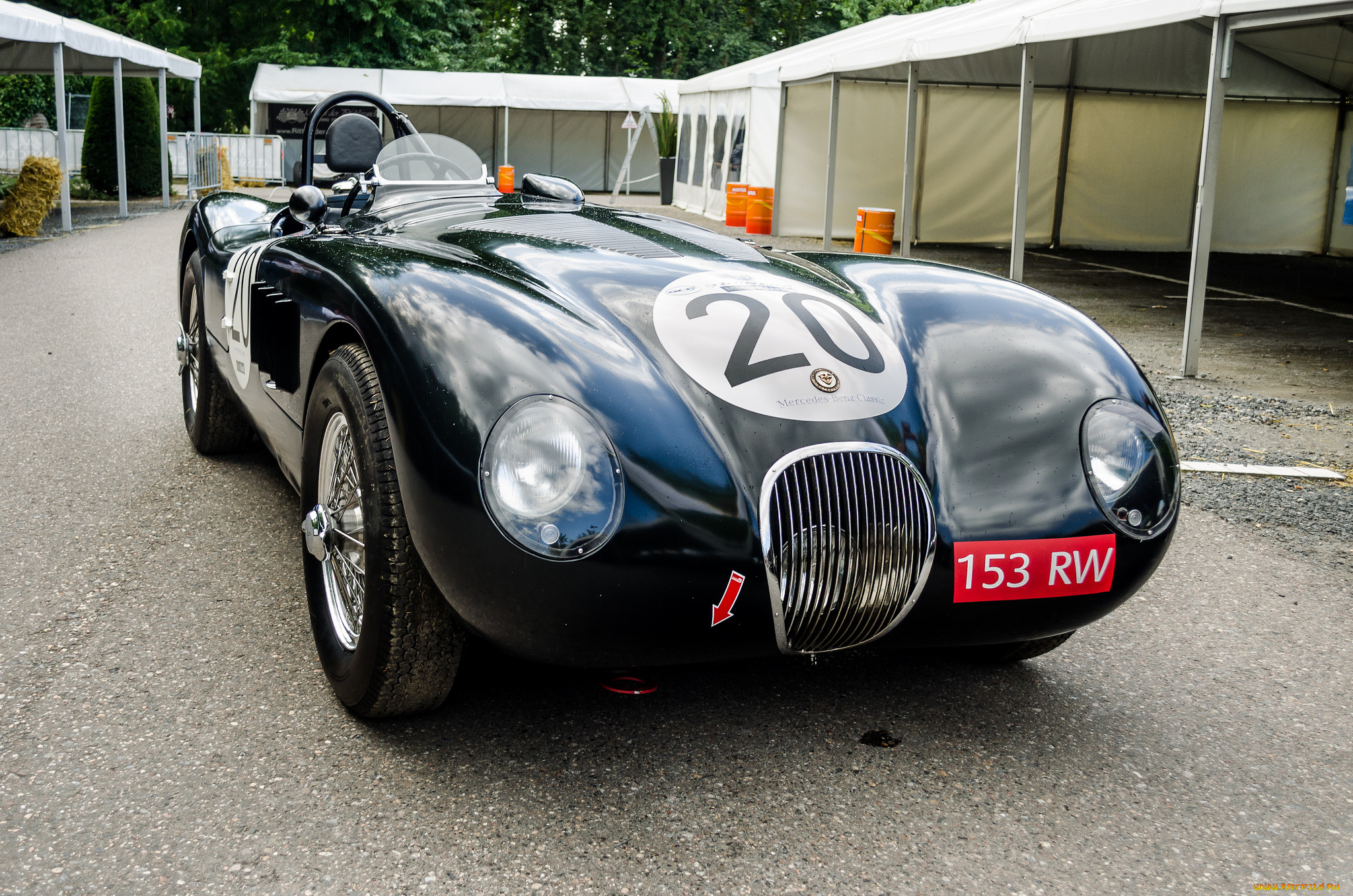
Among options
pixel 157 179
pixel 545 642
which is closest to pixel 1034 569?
pixel 545 642

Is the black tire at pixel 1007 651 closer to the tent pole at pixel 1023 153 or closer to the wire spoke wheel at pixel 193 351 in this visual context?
the wire spoke wheel at pixel 193 351

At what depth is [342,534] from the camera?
2.66 meters

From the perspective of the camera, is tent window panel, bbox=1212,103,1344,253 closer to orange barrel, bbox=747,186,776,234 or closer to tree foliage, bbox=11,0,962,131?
orange barrel, bbox=747,186,776,234

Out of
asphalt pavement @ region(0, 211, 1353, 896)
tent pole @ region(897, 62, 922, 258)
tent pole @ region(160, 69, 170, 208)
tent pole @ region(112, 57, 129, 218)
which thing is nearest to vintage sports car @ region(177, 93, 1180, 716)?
asphalt pavement @ region(0, 211, 1353, 896)

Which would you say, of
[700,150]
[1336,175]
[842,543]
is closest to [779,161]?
[700,150]

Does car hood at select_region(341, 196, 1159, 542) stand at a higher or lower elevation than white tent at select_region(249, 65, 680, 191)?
lower

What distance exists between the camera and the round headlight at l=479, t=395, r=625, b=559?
81.7 inches

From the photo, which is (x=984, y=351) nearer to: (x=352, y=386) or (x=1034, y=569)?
(x=1034, y=569)

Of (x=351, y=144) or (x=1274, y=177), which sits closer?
(x=351, y=144)

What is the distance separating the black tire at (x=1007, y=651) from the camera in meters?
2.87

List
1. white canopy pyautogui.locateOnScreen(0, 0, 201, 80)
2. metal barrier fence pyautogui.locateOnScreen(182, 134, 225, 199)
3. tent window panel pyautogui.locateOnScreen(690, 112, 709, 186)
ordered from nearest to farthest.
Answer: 1. white canopy pyautogui.locateOnScreen(0, 0, 201, 80)
2. tent window panel pyautogui.locateOnScreen(690, 112, 709, 186)
3. metal barrier fence pyautogui.locateOnScreen(182, 134, 225, 199)

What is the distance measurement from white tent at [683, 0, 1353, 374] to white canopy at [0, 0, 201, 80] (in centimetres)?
982

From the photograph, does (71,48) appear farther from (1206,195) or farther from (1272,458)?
(1272,458)

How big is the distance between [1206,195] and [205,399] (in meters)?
5.99
